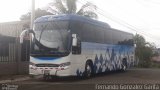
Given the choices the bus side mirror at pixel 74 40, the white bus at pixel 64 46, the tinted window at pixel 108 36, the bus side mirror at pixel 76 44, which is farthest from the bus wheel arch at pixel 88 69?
the tinted window at pixel 108 36

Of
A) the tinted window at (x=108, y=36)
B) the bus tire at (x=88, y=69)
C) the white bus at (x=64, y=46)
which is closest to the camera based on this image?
the white bus at (x=64, y=46)

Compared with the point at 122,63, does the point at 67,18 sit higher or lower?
higher

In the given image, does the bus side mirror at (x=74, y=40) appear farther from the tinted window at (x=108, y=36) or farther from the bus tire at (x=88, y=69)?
the tinted window at (x=108, y=36)

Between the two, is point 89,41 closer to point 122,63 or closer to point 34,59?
point 34,59

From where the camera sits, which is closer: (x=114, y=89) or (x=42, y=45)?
(x=114, y=89)

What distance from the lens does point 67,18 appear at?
18.5m

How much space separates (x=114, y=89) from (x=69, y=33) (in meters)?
4.60

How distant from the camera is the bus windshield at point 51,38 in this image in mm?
17984

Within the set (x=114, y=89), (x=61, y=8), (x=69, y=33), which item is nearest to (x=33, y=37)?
(x=69, y=33)

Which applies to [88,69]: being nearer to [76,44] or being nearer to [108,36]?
[76,44]

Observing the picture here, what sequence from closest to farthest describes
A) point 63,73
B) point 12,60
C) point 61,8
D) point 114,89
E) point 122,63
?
1. point 114,89
2. point 63,73
3. point 12,60
4. point 122,63
5. point 61,8

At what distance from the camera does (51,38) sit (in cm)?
1817

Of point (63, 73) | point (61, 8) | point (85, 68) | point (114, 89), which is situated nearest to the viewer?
point (114, 89)

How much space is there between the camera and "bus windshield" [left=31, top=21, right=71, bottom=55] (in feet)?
59.0
